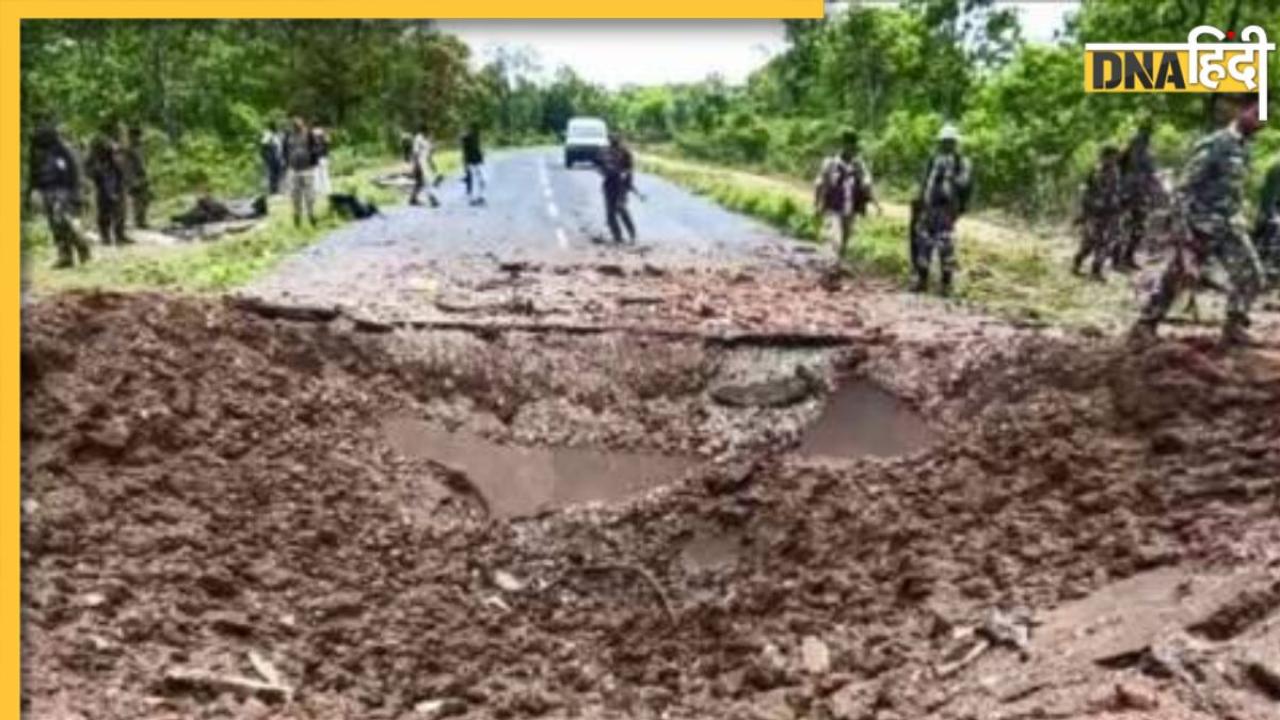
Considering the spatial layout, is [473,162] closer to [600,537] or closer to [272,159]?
[272,159]

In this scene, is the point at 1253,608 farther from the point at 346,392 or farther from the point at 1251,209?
the point at 1251,209

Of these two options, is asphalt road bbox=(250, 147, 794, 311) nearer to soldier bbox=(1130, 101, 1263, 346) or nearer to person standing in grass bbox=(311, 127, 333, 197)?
person standing in grass bbox=(311, 127, 333, 197)

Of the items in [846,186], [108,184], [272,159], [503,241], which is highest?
[108,184]

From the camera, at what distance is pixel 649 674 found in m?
7.80

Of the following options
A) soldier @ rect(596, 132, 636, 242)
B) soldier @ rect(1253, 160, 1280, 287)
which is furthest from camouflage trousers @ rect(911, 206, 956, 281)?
soldier @ rect(596, 132, 636, 242)

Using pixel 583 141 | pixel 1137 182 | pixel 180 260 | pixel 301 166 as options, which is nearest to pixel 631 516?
pixel 180 260

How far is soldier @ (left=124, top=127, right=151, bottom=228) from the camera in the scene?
1847 cm

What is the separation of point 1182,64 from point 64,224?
1235 centimetres

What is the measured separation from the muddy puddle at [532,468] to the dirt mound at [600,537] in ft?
0.51

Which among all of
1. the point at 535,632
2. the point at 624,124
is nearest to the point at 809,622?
the point at 535,632

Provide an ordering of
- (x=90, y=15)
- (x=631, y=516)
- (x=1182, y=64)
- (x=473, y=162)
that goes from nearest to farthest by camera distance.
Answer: (x=90, y=15) < (x=631, y=516) < (x=1182, y=64) < (x=473, y=162)

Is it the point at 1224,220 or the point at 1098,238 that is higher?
the point at 1224,220

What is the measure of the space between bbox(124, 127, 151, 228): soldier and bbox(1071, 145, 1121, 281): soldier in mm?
10717

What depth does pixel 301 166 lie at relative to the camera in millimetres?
18469
